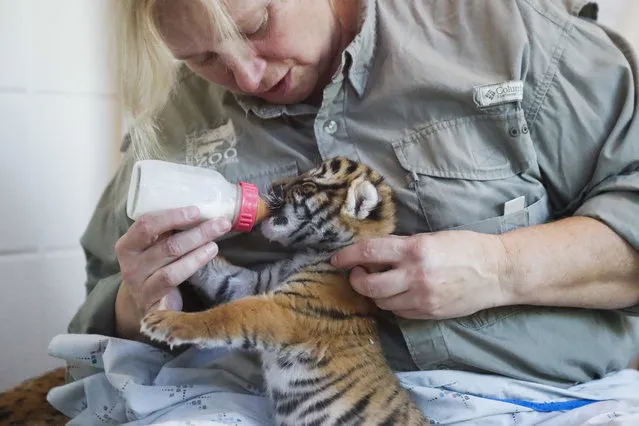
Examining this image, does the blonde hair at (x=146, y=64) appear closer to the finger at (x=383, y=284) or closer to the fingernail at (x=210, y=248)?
the fingernail at (x=210, y=248)

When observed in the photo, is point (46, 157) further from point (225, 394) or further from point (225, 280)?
point (225, 394)

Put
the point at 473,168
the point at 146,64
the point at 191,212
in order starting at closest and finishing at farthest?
the point at 191,212 → the point at 473,168 → the point at 146,64

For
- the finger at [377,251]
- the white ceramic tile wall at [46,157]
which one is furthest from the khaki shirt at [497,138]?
the white ceramic tile wall at [46,157]

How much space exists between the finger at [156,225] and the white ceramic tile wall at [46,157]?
690mm

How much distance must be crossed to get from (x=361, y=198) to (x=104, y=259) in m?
0.55

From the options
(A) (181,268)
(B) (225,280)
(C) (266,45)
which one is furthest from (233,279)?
(C) (266,45)

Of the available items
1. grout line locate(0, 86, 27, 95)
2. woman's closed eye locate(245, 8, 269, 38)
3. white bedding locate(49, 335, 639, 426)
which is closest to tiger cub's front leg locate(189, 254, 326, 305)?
white bedding locate(49, 335, 639, 426)

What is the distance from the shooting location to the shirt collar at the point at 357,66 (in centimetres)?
101

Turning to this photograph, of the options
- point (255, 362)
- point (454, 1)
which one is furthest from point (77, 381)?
point (454, 1)

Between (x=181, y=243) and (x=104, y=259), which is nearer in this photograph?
(x=181, y=243)

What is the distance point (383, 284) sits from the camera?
861 mm

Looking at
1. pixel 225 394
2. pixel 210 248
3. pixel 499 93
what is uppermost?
pixel 499 93

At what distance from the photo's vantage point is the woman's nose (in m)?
0.96

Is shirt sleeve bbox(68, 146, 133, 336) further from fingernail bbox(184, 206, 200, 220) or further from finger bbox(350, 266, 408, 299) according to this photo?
finger bbox(350, 266, 408, 299)
